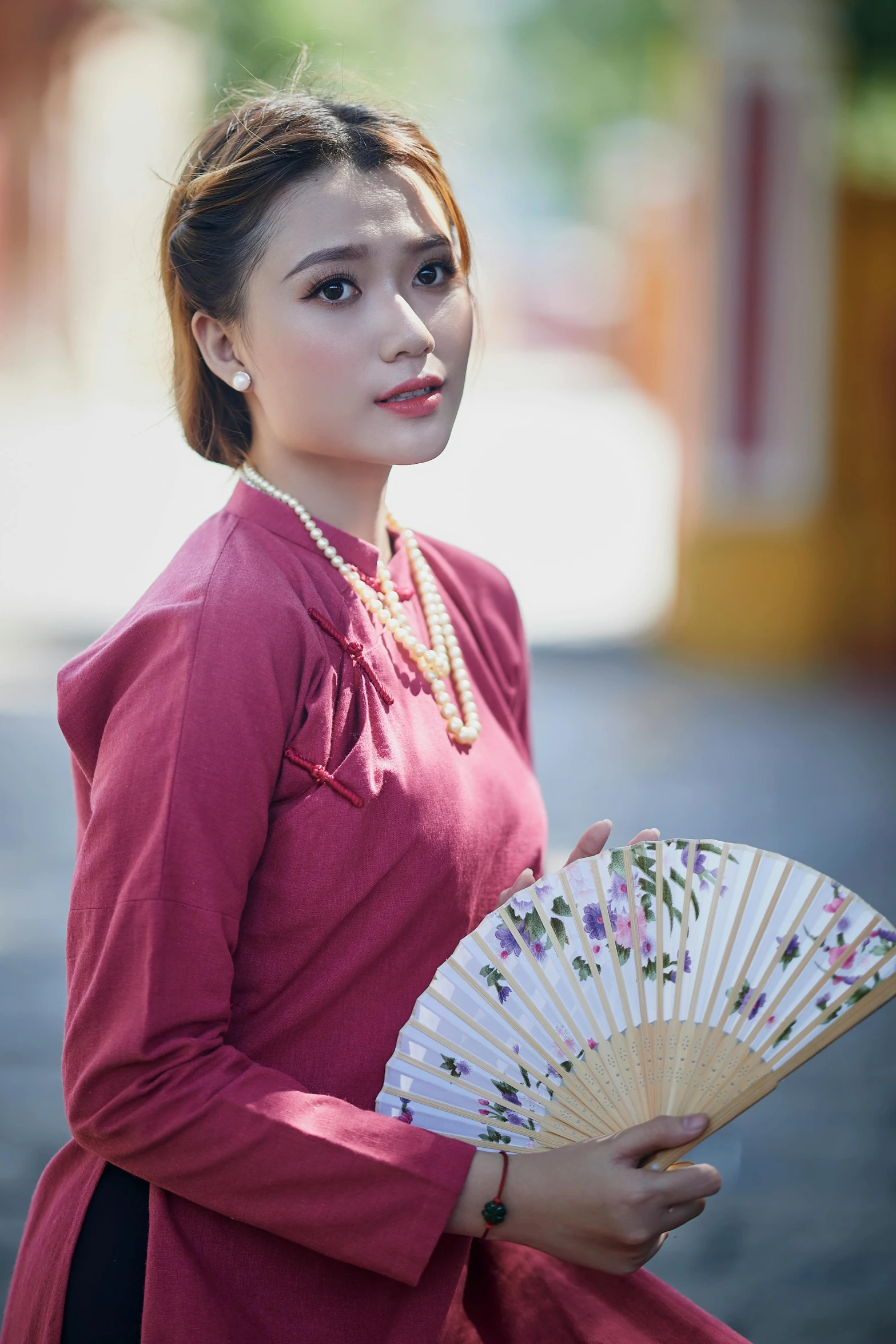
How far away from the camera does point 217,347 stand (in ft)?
5.44

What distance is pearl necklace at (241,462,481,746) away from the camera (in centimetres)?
163

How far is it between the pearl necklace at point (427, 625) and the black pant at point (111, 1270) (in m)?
0.60

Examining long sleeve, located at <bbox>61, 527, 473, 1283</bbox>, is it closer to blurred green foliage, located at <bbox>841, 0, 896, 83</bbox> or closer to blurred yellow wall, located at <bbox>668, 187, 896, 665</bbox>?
blurred yellow wall, located at <bbox>668, 187, 896, 665</bbox>

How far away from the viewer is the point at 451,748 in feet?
5.32

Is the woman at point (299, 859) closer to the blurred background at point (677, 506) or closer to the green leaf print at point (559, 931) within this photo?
the green leaf print at point (559, 931)

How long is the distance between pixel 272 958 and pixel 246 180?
0.82 meters

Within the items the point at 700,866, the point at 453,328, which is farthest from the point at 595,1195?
the point at 453,328

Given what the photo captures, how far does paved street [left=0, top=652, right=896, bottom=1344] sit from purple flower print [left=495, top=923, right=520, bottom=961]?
1.74 meters

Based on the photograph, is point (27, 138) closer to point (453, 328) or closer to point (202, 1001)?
point (453, 328)

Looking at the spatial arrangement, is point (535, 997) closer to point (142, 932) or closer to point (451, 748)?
point (451, 748)

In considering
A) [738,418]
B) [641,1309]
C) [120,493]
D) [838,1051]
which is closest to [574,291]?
[120,493]

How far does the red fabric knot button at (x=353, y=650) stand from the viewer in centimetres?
151

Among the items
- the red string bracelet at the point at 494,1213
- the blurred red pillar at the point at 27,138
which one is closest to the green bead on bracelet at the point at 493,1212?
the red string bracelet at the point at 494,1213

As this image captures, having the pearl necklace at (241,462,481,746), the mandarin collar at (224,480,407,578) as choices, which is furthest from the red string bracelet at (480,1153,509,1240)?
the mandarin collar at (224,480,407,578)
